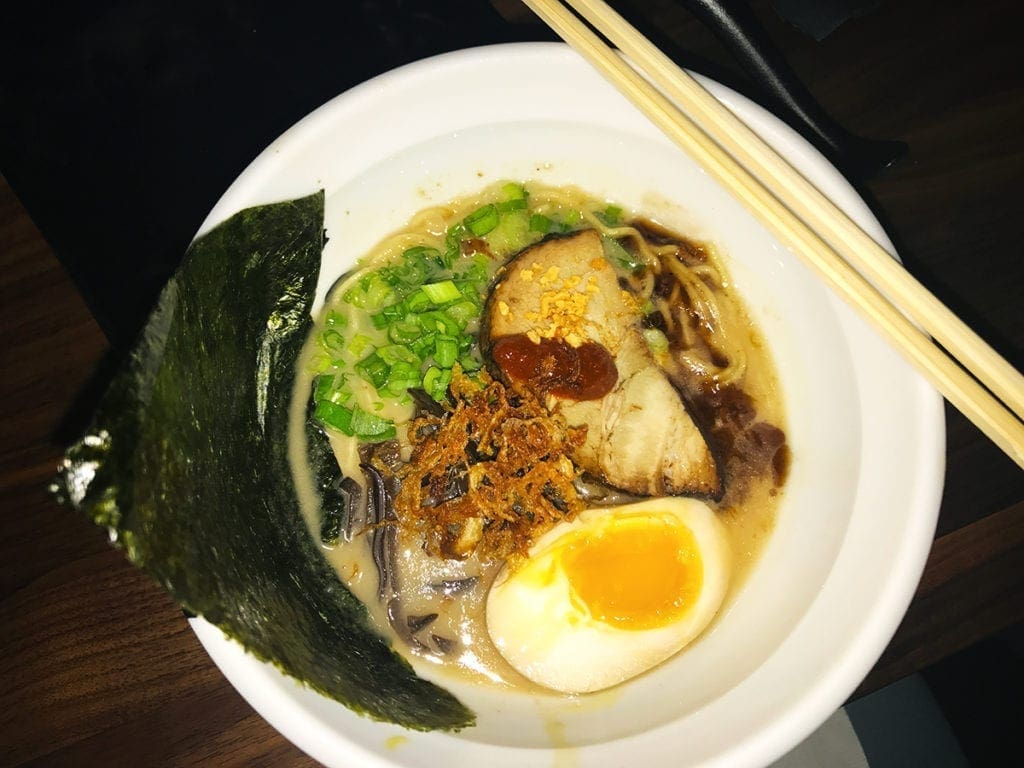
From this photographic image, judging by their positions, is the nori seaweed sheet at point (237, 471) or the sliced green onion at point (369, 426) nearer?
the nori seaweed sheet at point (237, 471)

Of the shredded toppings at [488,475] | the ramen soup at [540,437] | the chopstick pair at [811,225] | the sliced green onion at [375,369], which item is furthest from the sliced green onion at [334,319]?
the chopstick pair at [811,225]

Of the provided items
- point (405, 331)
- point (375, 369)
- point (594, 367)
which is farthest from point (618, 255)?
point (375, 369)

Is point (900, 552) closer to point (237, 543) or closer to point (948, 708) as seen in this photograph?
point (948, 708)

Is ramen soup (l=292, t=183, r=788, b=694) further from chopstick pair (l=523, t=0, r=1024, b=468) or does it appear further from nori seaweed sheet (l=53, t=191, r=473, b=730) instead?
chopstick pair (l=523, t=0, r=1024, b=468)

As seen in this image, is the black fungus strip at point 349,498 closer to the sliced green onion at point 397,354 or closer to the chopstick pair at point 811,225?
the sliced green onion at point 397,354

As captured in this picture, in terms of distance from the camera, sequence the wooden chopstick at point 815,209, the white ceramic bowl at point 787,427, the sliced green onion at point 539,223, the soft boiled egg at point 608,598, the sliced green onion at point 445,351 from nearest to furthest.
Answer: the wooden chopstick at point 815,209, the white ceramic bowl at point 787,427, the soft boiled egg at point 608,598, the sliced green onion at point 445,351, the sliced green onion at point 539,223

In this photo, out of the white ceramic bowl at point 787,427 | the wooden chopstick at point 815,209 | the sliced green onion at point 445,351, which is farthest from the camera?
the sliced green onion at point 445,351

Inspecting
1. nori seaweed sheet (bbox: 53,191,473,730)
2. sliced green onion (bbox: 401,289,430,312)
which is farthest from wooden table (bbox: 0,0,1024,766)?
sliced green onion (bbox: 401,289,430,312)

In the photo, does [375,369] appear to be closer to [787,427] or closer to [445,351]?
[445,351]
